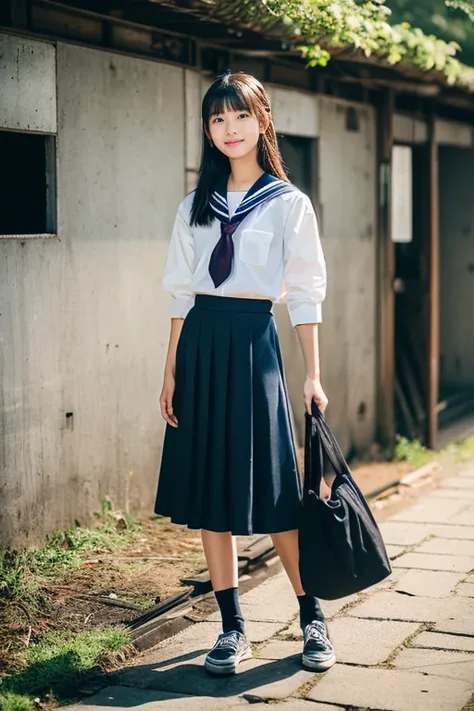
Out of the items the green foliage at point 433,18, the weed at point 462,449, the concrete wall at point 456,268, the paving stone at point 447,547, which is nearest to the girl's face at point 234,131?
the paving stone at point 447,547

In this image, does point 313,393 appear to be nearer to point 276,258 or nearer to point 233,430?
point 233,430

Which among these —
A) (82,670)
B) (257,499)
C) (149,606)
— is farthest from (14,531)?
(257,499)

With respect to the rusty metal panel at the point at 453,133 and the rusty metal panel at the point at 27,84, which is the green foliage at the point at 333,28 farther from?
the rusty metal panel at the point at 453,133

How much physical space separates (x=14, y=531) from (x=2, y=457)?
42 centimetres

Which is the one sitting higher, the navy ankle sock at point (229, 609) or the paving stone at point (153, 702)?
→ the navy ankle sock at point (229, 609)

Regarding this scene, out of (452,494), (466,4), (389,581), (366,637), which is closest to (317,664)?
(366,637)

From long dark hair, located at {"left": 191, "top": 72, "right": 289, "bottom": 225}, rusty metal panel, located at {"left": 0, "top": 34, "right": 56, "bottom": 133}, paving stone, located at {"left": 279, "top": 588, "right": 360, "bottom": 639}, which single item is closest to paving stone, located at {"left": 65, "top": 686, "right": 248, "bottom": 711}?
paving stone, located at {"left": 279, "top": 588, "right": 360, "bottom": 639}

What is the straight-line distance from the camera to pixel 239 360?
4730 mm

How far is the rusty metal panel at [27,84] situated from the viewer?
6.08m

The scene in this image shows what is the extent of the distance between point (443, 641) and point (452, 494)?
11.1 ft

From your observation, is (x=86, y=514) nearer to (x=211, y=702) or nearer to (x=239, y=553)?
(x=239, y=553)

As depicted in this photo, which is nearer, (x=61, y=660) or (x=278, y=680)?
(x=278, y=680)

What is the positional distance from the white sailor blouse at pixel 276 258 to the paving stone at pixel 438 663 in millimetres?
1508

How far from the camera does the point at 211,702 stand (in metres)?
4.46
